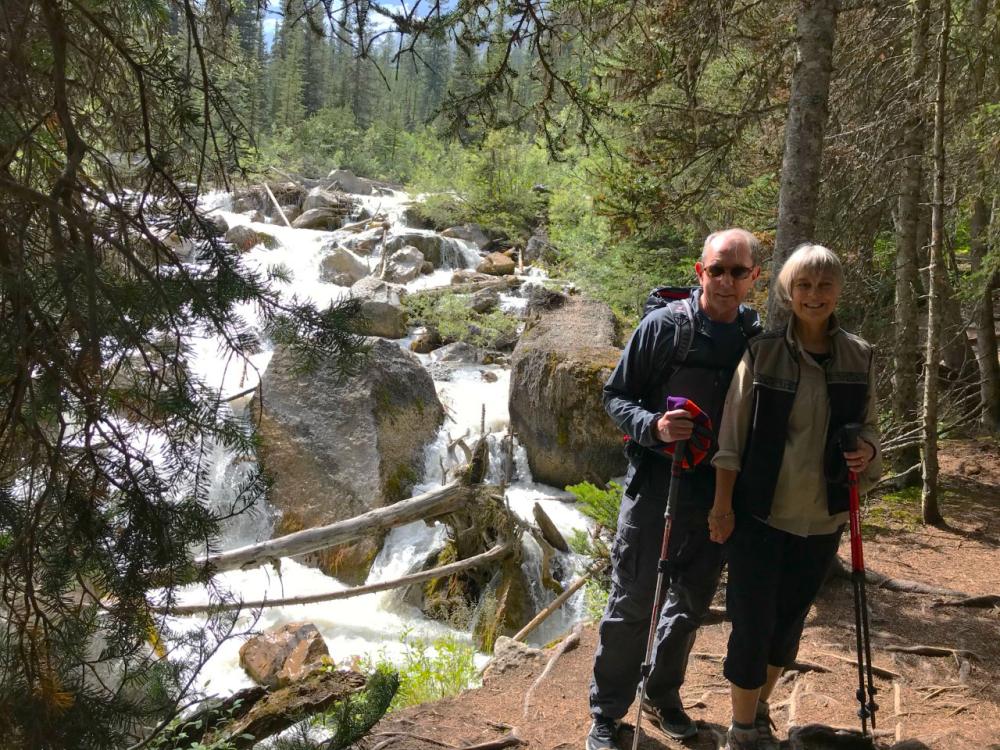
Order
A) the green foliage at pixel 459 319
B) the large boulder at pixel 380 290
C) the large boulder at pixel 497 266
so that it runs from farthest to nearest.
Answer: the large boulder at pixel 497 266 → the large boulder at pixel 380 290 → the green foliage at pixel 459 319

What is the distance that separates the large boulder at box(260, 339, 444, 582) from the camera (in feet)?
27.3

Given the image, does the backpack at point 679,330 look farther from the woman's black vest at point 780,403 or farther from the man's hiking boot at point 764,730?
the man's hiking boot at point 764,730

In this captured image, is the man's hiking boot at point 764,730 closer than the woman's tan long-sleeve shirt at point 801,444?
No

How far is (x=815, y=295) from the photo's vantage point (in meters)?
2.63

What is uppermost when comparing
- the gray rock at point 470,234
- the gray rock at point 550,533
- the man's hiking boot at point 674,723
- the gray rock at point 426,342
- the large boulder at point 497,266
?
the gray rock at point 470,234

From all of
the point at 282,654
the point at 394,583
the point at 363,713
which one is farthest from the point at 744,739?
the point at 282,654

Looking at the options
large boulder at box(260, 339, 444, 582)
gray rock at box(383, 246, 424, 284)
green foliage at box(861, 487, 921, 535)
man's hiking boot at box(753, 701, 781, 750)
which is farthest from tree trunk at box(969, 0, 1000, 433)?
gray rock at box(383, 246, 424, 284)

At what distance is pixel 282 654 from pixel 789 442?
5331 mm

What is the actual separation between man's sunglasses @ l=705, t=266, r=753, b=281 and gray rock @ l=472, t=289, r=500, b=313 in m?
14.0

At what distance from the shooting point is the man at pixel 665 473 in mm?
2850

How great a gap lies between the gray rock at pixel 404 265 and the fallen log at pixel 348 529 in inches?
523

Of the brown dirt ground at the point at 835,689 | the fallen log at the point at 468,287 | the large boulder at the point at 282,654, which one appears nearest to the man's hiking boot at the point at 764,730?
the brown dirt ground at the point at 835,689

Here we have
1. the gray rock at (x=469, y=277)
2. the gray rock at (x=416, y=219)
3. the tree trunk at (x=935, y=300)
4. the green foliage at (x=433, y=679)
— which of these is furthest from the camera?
the gray rock at (x=416, y=219)

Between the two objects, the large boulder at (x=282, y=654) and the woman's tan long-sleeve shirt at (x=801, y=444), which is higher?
the woman's tan long-sleeve shirt at (x=801, y=444)
